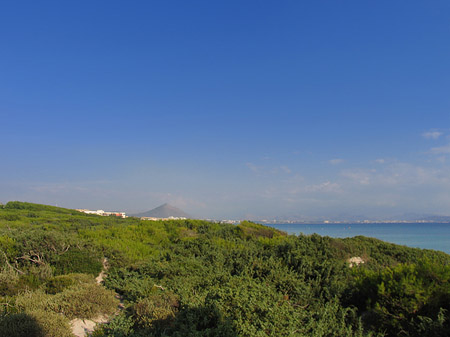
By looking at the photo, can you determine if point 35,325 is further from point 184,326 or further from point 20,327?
point 184,326

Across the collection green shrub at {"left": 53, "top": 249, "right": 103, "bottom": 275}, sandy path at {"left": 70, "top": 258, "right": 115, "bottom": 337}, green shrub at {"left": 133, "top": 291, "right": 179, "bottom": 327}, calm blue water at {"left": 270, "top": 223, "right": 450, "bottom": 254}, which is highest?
green shrub at {"left": 133, "top": 291, "right": 179, "bottom": 327}

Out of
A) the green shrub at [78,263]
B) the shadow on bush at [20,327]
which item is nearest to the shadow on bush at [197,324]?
the shadow on bush at [20,327]

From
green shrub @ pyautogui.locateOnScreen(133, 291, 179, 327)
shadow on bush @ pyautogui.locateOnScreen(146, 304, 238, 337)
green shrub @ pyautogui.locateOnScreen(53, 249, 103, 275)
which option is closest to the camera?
shadow on bush @ pyautogui.locateOnScreen(146, 304, 238, 337)

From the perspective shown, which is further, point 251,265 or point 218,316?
point 251,265

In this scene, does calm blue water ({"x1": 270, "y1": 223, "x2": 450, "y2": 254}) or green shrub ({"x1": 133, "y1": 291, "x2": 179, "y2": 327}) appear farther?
calm blue water ({"x1": 270, "y1": 223, "x2": 450, "y2": 254})

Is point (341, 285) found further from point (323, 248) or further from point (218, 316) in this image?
point (323, 248)

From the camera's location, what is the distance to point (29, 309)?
5391 millimetres

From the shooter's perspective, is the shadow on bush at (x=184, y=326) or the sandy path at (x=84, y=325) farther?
the sandy path at (x=84, y=325)

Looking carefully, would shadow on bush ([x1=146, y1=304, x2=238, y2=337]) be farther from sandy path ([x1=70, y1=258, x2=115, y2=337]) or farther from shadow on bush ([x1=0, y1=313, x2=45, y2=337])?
shadow on bush ([x1=0, y1=313, x2=45, y2=337])

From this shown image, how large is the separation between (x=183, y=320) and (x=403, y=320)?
3544mm

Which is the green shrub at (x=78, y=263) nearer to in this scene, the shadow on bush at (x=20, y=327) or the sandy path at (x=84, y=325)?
the sandy path at (x=84, y=325)

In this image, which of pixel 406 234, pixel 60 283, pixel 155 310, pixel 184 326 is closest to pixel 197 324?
pixel 184 326

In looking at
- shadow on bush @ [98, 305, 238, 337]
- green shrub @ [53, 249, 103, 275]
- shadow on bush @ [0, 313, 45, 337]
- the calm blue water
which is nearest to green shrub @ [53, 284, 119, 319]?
shadow on bush @ [0, 313, 45, 337]

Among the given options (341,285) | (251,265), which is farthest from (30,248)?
(341,285)
